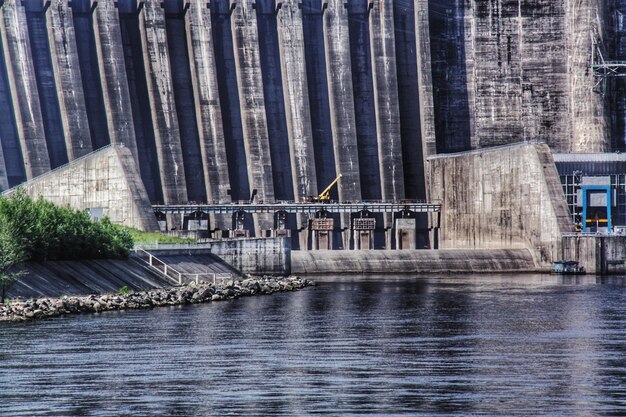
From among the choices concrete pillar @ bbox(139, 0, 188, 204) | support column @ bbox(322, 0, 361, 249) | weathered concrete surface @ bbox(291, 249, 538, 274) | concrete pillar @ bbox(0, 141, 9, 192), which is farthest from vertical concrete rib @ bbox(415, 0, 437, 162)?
concrete pillar @ bbox(0, 141, 9, 192)

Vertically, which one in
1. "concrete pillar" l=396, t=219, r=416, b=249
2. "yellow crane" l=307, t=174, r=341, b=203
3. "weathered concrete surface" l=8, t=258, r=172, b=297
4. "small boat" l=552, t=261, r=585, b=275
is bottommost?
"small boat" l=552, t=261, r=585, b=275

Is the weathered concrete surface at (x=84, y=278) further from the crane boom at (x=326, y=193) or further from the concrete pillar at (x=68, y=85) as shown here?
the crane boom at (x=326, y=193)

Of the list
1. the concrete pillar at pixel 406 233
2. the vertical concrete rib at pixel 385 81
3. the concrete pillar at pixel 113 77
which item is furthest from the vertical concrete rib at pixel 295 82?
the concrete pillar at pixel 113 77

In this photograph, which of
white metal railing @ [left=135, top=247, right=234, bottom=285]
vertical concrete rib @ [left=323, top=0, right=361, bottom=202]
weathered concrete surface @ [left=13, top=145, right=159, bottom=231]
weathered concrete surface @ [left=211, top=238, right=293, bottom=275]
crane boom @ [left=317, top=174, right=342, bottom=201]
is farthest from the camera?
crane boom @ [left=317, top=174, right=342, bottom=201]

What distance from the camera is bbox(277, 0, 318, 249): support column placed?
118500 mm

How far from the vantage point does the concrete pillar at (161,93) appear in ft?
378

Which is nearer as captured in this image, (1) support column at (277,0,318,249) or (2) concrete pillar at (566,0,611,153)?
(1) support column at (277,0,318,249)

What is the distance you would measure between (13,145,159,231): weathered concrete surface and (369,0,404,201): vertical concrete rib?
31.9m

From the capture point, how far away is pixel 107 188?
309 feet

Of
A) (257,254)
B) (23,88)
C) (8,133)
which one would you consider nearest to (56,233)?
(257,254)

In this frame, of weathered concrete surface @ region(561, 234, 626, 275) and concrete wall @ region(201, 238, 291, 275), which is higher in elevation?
concrete wall @ region(201, 238, 291, 275)

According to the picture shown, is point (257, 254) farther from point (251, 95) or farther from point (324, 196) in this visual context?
point (324, 196)

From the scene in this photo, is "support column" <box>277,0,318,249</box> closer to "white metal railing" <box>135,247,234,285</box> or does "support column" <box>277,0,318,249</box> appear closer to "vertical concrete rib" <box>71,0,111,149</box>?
"vertical concrete rib" <box>71,0,111,149</box>

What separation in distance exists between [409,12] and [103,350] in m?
84.5
